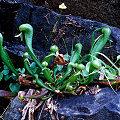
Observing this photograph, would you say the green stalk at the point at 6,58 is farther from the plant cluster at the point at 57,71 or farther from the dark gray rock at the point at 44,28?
the dark gray rock at the point at 44,28

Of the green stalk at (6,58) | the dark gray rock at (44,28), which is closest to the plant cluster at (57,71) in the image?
the green stalk at (6,58)

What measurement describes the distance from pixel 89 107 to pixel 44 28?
0.93 metres

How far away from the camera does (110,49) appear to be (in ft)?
4.78

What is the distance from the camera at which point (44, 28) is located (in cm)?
145

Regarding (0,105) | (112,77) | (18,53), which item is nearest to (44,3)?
(18,53)

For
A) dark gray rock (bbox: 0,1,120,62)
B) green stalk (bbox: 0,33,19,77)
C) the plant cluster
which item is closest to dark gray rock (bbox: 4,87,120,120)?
the plant cluster

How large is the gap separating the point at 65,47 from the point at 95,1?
70cm

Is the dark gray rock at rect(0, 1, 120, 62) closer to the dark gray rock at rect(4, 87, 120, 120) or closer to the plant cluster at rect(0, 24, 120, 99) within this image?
the plant cluster at rect(0, 24, 120, 99)

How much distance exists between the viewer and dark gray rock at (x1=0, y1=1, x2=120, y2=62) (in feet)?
4.49

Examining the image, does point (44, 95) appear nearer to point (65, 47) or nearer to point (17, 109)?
point (17, 109)

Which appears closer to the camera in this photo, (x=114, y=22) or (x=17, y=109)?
(x=17, y=109)

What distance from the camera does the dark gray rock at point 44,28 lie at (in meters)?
1.37

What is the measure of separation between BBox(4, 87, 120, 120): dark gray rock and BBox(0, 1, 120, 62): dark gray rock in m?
0.57

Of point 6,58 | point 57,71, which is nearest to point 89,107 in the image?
point 57,71
